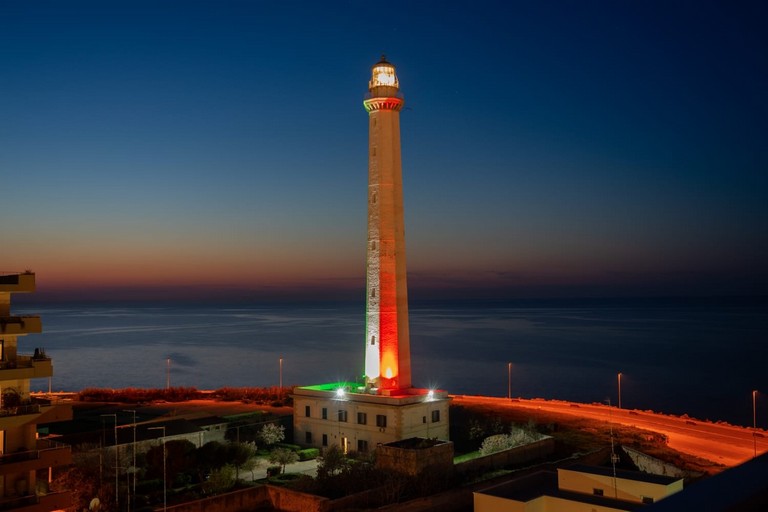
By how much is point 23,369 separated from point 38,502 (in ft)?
10.5

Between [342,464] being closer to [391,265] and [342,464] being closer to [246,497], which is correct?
[246,497]

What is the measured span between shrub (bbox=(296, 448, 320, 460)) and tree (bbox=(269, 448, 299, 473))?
1.00 m

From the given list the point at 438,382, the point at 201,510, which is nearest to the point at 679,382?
the point at 438,382

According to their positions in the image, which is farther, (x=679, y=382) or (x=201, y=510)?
(x=679, y=382)

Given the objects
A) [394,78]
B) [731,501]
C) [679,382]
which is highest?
[394,78]

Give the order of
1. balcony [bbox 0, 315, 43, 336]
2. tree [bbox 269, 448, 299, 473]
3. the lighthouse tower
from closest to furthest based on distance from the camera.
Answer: balcony [bbox 0, 315, 43, 336]
tree [bbox 269, 448, 299, 473]
the lighthouse tower

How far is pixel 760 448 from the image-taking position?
31.5m

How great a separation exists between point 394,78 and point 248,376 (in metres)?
53.7

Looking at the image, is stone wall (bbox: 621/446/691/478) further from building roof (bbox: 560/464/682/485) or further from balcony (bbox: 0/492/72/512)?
balcony (bbox: 0/492/72/512)

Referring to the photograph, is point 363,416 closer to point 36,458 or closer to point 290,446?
point 290,446

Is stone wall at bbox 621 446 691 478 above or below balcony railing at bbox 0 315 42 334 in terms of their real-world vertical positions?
below

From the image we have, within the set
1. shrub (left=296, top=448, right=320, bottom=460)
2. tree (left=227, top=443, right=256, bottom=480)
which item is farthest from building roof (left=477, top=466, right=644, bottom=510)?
shrub (left=296, top=448, right=320, bottom=460)

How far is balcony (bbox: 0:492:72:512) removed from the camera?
56.9 feet

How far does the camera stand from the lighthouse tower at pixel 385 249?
29.6 meters
